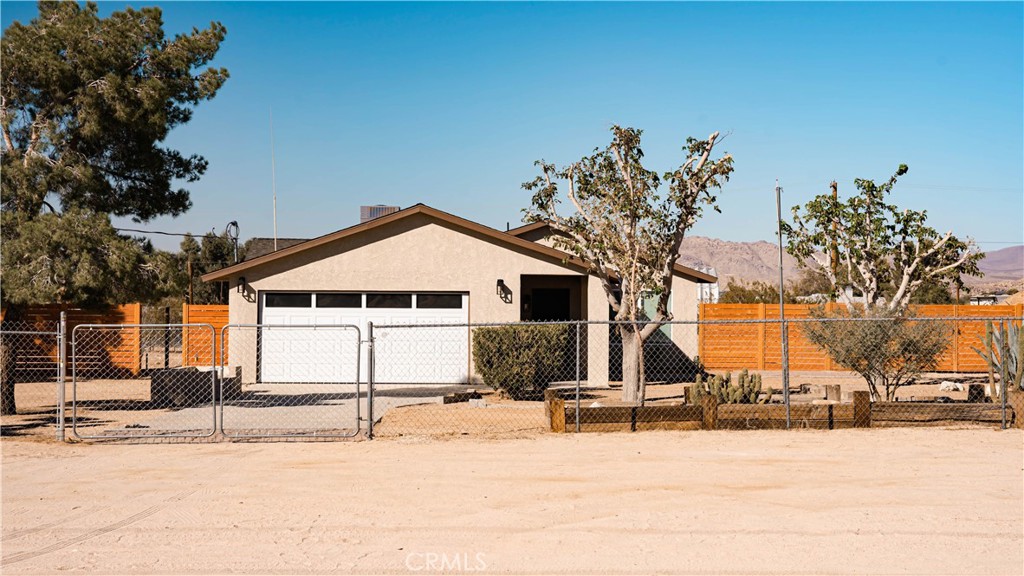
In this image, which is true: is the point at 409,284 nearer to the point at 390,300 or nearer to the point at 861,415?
the point at 390,300

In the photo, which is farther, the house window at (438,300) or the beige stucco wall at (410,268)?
the house window at (438,300)

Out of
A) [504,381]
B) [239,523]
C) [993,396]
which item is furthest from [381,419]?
[993,396]

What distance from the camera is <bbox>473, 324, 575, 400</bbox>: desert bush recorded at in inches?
725

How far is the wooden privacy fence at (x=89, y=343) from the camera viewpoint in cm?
2462

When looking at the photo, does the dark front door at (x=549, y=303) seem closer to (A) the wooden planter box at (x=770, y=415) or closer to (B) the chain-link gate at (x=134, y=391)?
(B) the chain-link gate at (x=134, y=391)

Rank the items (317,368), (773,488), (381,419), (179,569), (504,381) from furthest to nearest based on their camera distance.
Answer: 1. (317,368)
2. (504,381)
3. (381,419)
4. (773,488)
5. (179,569)

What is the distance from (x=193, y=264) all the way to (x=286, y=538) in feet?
121

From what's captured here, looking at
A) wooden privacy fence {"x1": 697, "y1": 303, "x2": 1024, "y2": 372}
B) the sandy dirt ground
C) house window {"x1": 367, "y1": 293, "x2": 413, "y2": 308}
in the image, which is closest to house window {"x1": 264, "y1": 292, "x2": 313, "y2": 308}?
house window {"x1": 367, "y1": 293, "x2": 413, "y2": 308}

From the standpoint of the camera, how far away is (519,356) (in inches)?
728

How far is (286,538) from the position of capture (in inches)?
302

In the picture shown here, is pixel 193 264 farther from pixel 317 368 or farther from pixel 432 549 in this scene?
pixel 432 549

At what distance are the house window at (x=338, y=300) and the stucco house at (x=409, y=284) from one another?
25 millimetres

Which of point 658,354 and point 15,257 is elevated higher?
point 15,257

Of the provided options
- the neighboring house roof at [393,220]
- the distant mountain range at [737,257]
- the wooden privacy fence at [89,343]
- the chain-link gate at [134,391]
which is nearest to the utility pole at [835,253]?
the neighboring house roof at [393,220]
